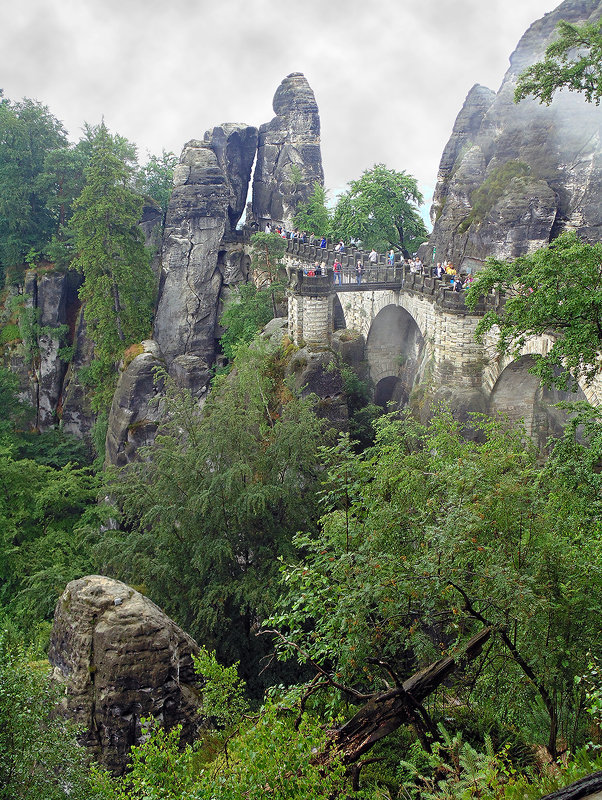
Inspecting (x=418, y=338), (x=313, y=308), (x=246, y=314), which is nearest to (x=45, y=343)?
(x=246, y=314)

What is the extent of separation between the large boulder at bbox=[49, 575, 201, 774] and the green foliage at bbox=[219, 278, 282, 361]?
2333cm

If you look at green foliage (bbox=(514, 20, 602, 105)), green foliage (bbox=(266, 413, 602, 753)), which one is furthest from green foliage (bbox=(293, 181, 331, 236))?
green foliage (bbox=(266, 413, 602, 753))

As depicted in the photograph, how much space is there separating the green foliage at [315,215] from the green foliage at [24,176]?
53.5 feet

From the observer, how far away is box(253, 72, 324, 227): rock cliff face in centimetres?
4322

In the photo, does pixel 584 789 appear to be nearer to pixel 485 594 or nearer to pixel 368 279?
pixel 485 594

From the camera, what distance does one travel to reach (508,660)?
7.83 m

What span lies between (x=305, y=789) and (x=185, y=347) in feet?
110

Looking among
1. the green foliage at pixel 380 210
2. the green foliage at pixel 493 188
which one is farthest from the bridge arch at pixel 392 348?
the green foliage at pixel 380 210

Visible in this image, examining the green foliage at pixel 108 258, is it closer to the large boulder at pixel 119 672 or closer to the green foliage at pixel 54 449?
the green foliage at pixel 54 449

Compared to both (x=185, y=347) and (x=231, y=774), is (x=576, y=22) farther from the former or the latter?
(x=231, y=774)

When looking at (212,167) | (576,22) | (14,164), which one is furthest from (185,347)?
(576,22)

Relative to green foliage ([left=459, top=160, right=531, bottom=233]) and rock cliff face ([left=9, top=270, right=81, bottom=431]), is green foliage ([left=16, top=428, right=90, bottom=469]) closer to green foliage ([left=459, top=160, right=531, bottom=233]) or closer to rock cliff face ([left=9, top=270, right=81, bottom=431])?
rock cliff face ([left=9, top=270, right=81, bottom=431])

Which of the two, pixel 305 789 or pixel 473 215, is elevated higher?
pixel 473 215

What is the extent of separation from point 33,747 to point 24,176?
133 feet
